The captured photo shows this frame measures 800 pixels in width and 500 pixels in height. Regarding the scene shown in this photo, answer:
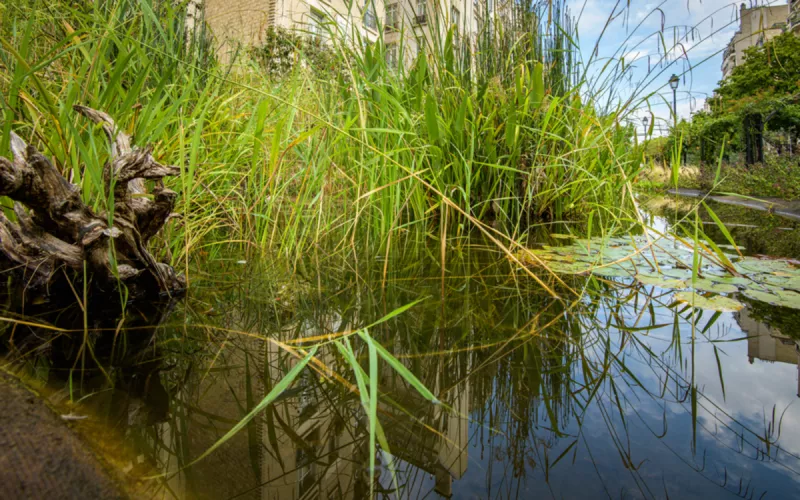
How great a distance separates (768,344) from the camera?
0.77 m

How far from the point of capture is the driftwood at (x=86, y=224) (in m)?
0.83

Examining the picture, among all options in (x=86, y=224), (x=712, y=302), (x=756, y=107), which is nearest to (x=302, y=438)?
(x=86, y=224)

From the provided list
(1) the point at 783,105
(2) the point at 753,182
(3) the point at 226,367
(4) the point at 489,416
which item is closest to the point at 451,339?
(4) the point at 489,416

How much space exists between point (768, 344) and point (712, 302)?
24 centimetres

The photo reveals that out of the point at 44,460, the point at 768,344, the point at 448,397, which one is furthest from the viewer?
the point at 768,344

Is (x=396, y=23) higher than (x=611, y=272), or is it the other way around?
(x=396, y=23)

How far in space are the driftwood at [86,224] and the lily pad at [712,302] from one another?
4.10ft

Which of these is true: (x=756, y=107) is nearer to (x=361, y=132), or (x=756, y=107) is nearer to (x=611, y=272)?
(x=611, y=272)

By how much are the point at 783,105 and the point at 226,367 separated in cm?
1307

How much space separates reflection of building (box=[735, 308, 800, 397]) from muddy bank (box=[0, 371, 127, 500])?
2.91 feet

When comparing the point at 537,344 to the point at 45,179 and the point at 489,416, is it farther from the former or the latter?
the point at 45,179

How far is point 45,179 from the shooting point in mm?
834

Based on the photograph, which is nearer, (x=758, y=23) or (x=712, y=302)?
(x=712, y=302)

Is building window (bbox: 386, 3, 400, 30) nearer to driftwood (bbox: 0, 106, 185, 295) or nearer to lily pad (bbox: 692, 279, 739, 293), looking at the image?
driftwood (bbox: 0, 106, 185, 295)
